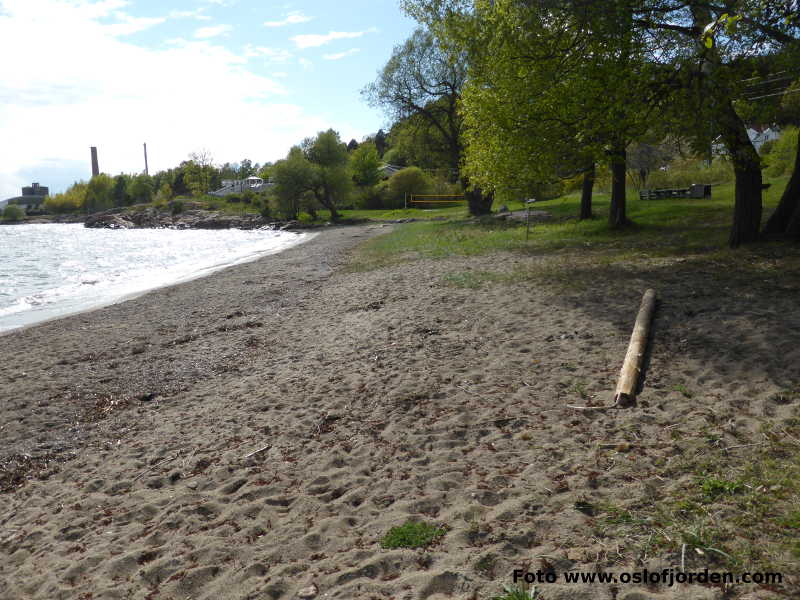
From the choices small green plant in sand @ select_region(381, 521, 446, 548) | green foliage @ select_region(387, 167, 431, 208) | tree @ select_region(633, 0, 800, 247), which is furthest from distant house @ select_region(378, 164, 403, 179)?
small green plant in sand @ select_region(381, 521, 446, 548)

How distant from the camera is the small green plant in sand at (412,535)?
427cm

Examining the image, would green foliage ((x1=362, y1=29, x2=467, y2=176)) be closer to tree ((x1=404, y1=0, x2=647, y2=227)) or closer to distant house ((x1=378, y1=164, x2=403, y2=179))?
tree ((x1=404, y1=0, x2=647, y2=227))

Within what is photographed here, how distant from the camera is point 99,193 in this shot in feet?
469

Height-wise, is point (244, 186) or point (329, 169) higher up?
point (244, 186)

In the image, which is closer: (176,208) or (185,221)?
(185,221)

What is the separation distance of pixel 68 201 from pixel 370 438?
165388mm

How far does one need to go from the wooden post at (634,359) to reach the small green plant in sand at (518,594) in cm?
314

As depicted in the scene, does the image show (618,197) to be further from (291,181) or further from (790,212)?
(291,181)

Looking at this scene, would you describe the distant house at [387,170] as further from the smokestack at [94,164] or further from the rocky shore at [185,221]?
the smokestack at [94,164]

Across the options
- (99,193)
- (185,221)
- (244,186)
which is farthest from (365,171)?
(99,193)

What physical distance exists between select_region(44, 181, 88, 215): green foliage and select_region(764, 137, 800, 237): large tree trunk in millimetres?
157503

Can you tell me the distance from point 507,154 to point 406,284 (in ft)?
17.2

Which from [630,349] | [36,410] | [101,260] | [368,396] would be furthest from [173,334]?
[101,260]

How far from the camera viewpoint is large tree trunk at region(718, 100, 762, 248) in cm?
1328
